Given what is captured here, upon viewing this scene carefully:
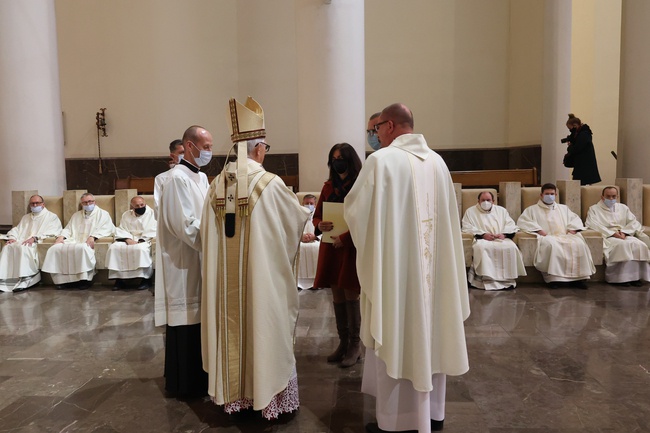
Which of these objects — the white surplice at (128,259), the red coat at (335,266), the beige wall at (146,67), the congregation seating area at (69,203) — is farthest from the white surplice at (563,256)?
the beige wall at (146,67)

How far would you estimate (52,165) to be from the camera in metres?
8.53

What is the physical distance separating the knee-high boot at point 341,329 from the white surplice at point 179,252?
43.4 inches

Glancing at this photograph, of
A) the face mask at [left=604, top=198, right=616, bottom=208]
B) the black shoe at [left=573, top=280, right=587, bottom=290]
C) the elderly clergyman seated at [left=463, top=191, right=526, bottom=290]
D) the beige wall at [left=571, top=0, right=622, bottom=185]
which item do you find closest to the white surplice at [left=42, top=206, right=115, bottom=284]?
the elderly clergyman seated at [left=463, top=191, right=526, bottom=290]

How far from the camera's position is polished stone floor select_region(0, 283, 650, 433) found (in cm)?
312

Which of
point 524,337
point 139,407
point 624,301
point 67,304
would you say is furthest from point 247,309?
point 624,301

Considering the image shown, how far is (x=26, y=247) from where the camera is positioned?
23.3 ft

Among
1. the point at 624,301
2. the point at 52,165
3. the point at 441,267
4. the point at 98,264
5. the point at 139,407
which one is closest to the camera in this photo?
the point at 441,267

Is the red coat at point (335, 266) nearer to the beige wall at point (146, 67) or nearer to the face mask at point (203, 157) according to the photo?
the face mask at point (203, 157)

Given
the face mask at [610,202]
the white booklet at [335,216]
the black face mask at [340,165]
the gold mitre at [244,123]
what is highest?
the gold mitre at [244,123]

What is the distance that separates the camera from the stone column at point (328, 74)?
298 inches

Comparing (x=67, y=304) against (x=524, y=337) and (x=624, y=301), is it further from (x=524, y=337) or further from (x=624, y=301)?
(x=624, y=301)

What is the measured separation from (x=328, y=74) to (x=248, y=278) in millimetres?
5296

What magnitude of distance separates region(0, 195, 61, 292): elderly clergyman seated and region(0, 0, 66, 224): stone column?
3.03 feet

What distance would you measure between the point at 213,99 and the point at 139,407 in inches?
360
